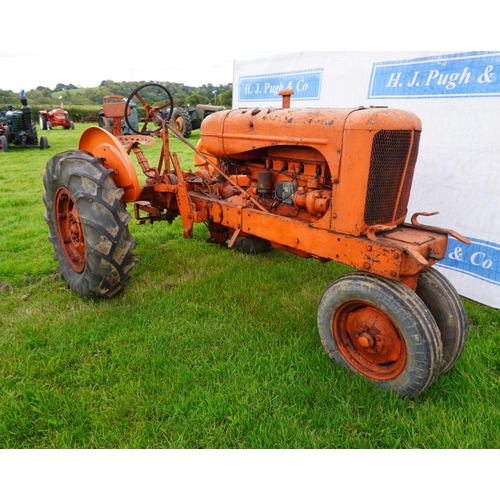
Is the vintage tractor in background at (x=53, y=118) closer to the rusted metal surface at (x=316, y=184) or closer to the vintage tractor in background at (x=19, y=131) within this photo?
the vintage tractor in background at (x=19, y=131)

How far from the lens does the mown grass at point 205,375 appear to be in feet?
7.35

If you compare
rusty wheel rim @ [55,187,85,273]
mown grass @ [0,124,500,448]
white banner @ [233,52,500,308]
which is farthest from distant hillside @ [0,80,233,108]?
mown grass @ [0,124,500,448]

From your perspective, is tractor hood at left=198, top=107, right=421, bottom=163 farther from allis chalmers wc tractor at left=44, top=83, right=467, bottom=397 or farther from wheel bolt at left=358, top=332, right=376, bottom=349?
wheel bolt at left=358, top=332, right=376, bottom=349

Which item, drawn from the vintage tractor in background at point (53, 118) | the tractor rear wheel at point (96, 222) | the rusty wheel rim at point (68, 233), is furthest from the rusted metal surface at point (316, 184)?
the vintage tractor in background at point (53, 118)

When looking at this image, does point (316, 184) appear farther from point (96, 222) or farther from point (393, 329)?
point (96, 222)

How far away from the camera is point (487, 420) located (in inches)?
90.7

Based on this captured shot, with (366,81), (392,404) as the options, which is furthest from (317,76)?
(392,404)

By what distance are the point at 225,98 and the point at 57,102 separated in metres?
18.5

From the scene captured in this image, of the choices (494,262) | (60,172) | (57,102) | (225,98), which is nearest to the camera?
(60,172)

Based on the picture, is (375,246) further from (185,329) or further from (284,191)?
(185,329)

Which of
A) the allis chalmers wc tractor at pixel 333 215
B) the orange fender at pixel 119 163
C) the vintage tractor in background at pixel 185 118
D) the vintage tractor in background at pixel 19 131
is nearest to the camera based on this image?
the allis chalmers wc tractor at pixel 333 215

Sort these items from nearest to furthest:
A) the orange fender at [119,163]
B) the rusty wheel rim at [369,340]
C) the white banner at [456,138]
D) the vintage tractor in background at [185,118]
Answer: the rusty wheel rim at [369,340]
the orange fender at [119,163]
the white banner at [456,138]
the vintage tractor in background at [185,118]

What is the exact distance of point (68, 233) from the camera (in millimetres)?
3977

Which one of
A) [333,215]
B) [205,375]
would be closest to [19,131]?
[205,375]
